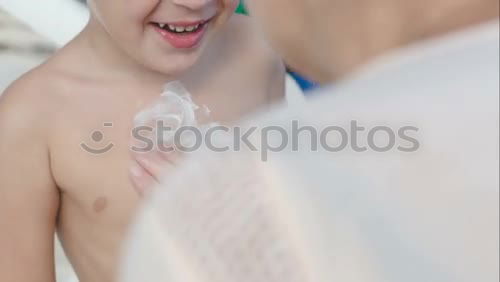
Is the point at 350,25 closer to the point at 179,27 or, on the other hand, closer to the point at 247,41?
the point at 179,27

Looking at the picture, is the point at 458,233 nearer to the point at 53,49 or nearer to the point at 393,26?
the point at 393,26

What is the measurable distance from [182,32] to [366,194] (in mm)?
594

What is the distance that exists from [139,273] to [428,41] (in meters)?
0.23

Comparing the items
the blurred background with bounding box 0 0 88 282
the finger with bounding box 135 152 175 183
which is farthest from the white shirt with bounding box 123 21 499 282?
the blurred background with bounding box 0 0 88 282

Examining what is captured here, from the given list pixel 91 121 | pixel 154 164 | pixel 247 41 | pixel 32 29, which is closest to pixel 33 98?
pixel 91 121

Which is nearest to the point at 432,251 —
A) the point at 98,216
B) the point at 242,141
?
the point at 242,141

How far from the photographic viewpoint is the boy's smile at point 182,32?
907 mm

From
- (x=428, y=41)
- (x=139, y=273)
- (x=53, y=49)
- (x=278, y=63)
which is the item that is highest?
(x=53, y=49)

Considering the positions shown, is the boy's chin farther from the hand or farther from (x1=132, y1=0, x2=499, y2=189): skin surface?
(x1=132, y1=0, x2=499, y2=189): skin surface

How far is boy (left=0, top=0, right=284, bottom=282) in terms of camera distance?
0.91 metres

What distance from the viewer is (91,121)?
975mm

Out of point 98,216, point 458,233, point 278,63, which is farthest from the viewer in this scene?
point 278,63

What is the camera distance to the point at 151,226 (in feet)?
1.47

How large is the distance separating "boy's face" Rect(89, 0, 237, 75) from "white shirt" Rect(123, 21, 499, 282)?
0.49 m
